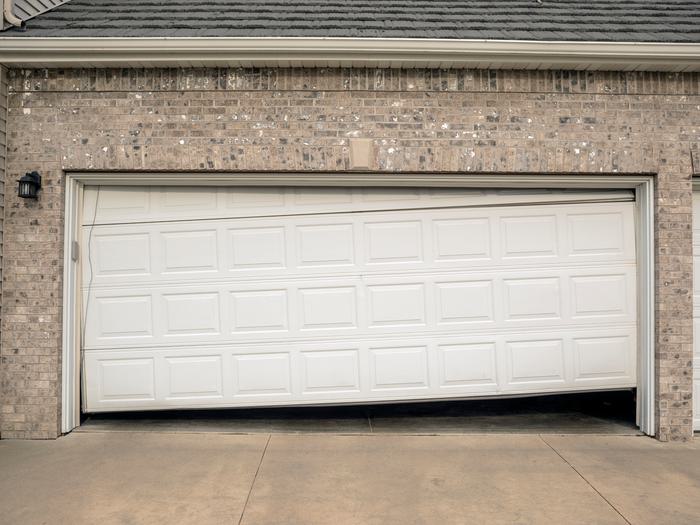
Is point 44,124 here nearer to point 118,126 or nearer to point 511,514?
point 118,126

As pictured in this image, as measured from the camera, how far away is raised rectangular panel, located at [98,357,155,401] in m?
5.14

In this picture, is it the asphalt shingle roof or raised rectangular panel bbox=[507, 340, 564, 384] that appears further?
raised rectangular panel bbox=[507, 340, 564, 384]

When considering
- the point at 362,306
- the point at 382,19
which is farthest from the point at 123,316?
the point at 382,19

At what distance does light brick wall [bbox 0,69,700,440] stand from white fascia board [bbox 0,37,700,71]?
0.15 m

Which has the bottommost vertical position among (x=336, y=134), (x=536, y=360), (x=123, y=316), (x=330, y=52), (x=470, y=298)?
(x=536, y=360)

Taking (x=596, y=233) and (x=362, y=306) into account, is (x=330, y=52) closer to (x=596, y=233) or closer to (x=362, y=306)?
(x=362, y=306)

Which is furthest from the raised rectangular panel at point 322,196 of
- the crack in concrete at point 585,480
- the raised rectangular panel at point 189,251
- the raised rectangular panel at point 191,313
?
the crack in concrete at point 585,480

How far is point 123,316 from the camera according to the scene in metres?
5.13

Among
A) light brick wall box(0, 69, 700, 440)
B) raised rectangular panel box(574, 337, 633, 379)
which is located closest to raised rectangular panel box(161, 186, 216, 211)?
light brick wall box(0, 69, 700, 440)

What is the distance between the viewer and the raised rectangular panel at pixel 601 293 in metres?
5.19

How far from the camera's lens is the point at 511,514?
3.46m

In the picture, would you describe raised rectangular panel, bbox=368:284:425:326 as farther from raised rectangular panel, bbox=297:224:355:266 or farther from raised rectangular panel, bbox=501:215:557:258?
raised rectangular panel, bbox=501:215:557:258

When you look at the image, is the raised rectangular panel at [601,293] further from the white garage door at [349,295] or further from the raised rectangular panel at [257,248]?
the raised rectangular panel at [257,248]

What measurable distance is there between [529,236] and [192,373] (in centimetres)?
371
